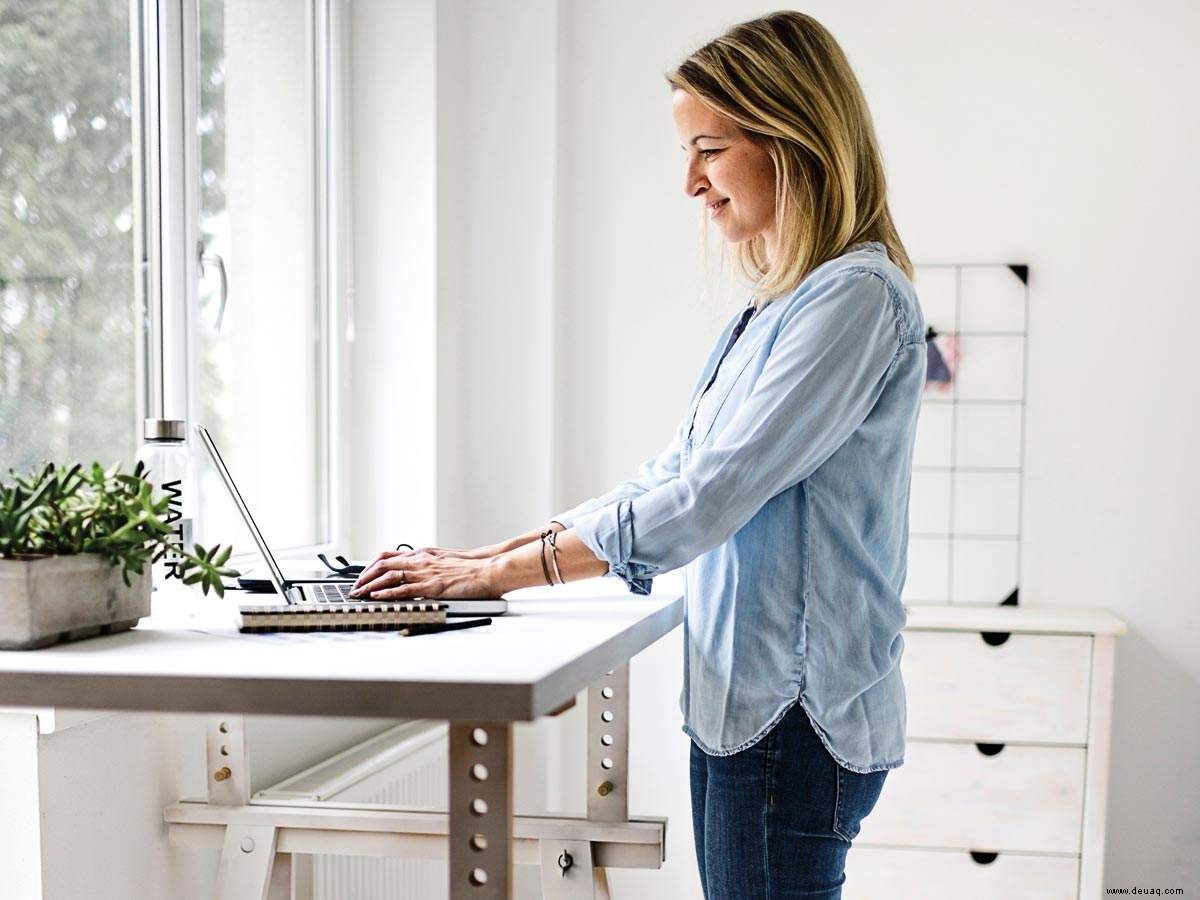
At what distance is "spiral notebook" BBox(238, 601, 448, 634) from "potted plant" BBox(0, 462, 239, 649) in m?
0.04

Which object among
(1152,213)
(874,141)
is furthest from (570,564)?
(1152,213)

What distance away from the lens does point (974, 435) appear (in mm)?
2768

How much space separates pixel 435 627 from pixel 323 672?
0.24 m

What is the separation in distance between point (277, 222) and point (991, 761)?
1689 millimetres

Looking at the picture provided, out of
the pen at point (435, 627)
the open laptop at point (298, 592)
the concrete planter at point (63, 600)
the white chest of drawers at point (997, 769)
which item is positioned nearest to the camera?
the concrete planter at point (63, 600)

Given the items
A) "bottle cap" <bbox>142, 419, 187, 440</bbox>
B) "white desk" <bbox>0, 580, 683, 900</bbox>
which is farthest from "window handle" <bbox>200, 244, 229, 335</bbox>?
"white desk" <bbox>0, 580, 683, 900</bbox>

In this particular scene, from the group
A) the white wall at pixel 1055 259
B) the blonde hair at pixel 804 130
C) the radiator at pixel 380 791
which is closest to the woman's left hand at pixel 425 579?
the blonde hair at pixel 804 130

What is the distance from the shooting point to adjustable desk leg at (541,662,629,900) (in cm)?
151

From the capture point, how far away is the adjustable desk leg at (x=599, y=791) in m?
1.51

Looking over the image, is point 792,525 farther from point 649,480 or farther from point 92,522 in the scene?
point 92,522

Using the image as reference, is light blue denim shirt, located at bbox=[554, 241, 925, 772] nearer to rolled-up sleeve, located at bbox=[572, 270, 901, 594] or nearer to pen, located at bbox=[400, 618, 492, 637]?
rolled-up sleeve, located at bbox=[572, 270, 901, 594]

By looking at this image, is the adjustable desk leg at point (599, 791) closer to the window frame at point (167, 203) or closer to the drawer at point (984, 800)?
the window frame at point (167, 203)

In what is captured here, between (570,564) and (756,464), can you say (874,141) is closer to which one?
(756,464)

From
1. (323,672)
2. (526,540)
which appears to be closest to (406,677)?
(323,672)
